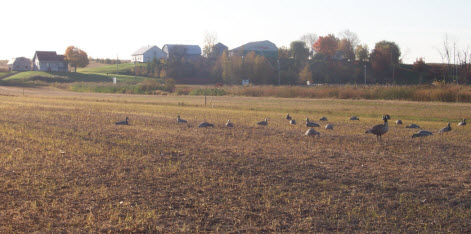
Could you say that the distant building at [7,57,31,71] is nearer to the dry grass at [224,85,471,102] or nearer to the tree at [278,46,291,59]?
the tree at [278,46,291,59]

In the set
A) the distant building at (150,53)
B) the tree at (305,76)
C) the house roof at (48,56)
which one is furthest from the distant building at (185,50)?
the tree at (305,76)

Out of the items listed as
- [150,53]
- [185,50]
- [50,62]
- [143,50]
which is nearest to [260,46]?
[185,50]

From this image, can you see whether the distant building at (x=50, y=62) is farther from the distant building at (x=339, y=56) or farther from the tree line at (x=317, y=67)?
the distant building at (x=339, y=56)

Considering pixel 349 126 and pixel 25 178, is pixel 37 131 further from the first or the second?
pixel 349 126

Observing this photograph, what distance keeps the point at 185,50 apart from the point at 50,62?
35.3 meters

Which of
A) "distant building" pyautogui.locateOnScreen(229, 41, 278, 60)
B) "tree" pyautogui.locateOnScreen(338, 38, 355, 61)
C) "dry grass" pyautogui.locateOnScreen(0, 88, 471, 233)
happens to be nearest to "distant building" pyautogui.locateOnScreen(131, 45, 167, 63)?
"distant building" pyautogui.locateOnScreen(229, 41, 278, 60)

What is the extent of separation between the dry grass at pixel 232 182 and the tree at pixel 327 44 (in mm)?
100040

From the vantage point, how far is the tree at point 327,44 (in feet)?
385

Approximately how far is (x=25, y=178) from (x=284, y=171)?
21.2ft

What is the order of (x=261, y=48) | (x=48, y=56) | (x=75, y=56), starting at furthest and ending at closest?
(x=261, y=48), (x=48, y=56), (x=75, y=56)

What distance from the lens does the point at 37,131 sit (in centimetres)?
1984

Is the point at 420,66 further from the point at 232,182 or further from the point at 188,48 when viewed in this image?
the point at 232,182

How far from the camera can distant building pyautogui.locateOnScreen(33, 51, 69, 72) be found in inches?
4751

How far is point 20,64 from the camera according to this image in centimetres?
12900
